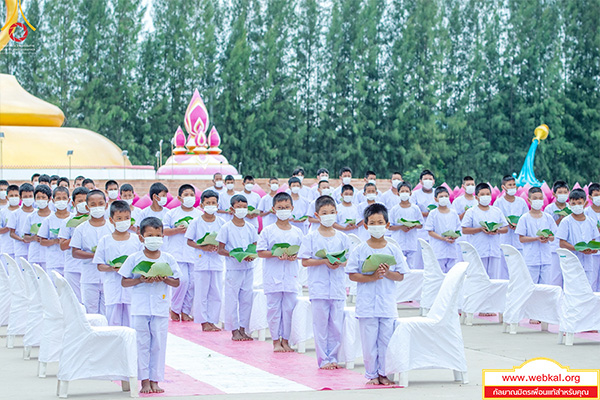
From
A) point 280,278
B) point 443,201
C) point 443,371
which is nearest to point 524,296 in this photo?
point 443,201

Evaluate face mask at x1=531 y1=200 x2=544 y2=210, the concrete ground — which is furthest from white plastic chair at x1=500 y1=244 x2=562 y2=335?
face mask at x1=531 y1=200 x2=544 y2=210

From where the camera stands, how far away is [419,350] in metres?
9.92

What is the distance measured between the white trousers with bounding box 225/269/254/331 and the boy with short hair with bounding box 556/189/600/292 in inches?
151

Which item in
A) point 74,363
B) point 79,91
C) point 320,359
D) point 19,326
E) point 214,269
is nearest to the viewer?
point 74,363

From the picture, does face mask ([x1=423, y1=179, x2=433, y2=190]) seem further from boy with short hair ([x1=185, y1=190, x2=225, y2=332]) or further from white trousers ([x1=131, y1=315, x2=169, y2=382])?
white trousers ([x1=131, y1=315, x2=169, y2=382])

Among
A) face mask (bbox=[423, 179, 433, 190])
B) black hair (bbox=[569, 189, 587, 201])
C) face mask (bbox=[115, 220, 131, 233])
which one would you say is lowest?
face mask (bbox=[115, 220, 131, 233])

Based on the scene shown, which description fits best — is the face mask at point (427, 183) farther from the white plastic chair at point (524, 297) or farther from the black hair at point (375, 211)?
the black hair at point (375, 211)

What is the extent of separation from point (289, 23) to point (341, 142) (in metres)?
5.43

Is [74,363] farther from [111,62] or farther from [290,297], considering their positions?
[111,62]

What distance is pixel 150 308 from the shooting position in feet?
31.8

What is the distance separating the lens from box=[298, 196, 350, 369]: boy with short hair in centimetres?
1089

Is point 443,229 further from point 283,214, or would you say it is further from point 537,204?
point 283,214

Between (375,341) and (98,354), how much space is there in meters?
2.35

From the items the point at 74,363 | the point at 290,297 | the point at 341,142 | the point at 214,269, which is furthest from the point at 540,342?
the point at 341,142
